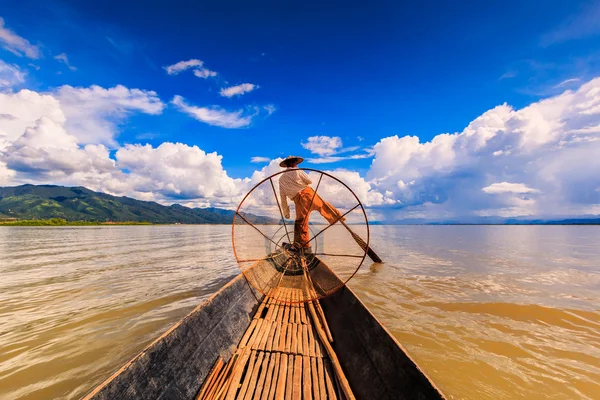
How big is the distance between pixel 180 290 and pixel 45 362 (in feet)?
13.3

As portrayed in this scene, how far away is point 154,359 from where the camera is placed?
2525 millimetres

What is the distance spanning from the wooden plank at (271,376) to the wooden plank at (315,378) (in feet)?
1.53

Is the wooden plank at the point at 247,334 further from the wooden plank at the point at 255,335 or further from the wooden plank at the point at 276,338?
the wooden plank at the point at 276,338

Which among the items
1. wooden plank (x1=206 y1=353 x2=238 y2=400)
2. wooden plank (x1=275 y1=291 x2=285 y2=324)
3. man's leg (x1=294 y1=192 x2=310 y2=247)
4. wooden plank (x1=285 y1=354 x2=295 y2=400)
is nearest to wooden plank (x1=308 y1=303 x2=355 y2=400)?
wooden plank (x1=285 y1=354 x2=295 y2=400)

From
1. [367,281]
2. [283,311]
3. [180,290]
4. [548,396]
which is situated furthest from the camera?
[367,281]

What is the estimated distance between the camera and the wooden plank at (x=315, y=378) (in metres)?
2.74

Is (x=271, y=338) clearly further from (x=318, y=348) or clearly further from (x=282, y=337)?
(x=318, y=348)

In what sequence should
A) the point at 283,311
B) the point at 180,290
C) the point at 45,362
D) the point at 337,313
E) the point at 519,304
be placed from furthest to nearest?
1. the point at 180,290
2. the point at 519,304
3. the point at 283,311
4. the point at 337,313
5. the point at 45,362

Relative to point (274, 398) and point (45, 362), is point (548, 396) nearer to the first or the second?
point (274, 398)

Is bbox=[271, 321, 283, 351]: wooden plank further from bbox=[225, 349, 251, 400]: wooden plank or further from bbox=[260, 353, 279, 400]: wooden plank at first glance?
bbox=[225, 349, 251, 400]: wooden plank

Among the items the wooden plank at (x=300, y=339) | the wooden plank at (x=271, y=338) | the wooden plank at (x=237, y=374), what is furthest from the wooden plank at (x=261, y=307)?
the wooden plank at (x=237, y=374)

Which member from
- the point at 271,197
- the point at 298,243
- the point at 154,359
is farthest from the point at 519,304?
the point at 154,359

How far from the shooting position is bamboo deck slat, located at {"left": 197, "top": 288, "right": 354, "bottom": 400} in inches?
109

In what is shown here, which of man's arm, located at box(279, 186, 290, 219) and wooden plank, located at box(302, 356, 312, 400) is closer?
wooden plank, located at box(302, 356, 312, 400)
